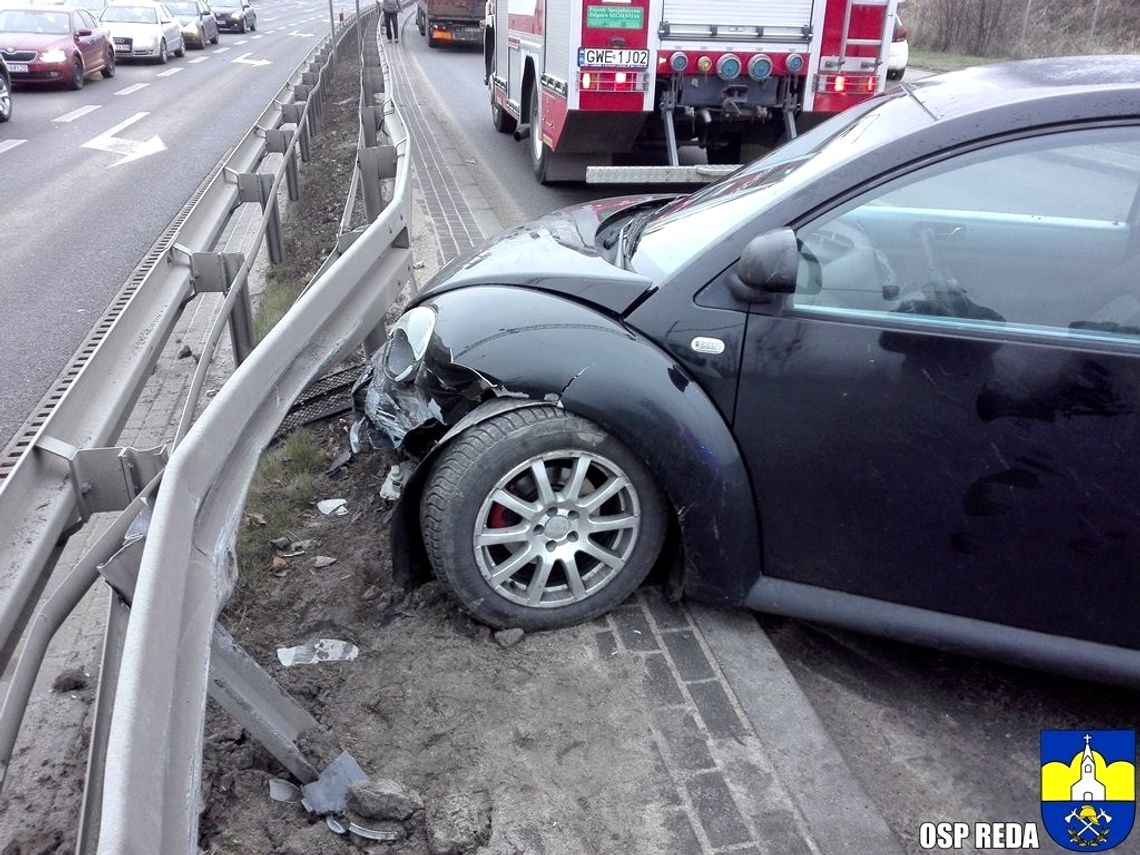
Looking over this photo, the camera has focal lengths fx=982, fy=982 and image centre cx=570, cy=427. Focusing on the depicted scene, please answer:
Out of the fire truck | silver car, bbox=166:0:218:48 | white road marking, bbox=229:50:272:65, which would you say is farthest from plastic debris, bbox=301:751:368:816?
silver car, bbox=166:0:218:48

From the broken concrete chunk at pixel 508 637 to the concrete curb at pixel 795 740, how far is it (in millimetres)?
626

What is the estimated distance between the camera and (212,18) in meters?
32.8

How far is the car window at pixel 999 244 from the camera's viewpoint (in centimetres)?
279

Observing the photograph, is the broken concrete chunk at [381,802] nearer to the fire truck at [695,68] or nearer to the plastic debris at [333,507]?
the plastic debris at [333,507]

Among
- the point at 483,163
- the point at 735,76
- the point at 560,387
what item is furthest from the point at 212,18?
the point at 560,387

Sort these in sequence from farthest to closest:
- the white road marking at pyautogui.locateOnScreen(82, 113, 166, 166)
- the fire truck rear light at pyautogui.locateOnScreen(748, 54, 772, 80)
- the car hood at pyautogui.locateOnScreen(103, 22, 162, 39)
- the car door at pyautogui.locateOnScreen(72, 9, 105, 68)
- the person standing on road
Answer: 1. the person standing on road
2. the car hood at pyautogui.locateOnScreen(103, 22, 162, 39)
3. the car door at pyautogui.locateOnScreen(72, 9, 105, 68)
4. the white road marking at pyautogui.locateOnScreen(82, 113, 166, 166)
5. the fire truck rear light at pyautogui.locateOnScreen(748, 54, 772, 80)

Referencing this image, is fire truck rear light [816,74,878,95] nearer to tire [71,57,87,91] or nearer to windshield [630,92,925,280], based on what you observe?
windshield [630,92,925,280]

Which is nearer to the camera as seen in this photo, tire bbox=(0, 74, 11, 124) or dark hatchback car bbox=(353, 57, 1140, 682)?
dark hatchback car bbox=(353, 57, 1140, 682)

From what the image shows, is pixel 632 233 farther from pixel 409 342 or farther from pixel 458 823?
pixel 458 823

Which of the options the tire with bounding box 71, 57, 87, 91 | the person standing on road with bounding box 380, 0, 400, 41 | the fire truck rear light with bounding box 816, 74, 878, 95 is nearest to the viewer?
the fire truck rear light with bounding box 816, 74, 878, 95

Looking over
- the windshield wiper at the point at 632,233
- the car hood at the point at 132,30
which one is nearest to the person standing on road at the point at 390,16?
the car hood at the point at 132,30

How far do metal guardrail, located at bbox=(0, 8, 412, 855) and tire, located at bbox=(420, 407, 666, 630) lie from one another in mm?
616

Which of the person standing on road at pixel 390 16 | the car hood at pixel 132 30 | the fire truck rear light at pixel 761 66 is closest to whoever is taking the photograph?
the fire truck rear light at pixel 761 66

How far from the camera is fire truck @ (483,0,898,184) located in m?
8.81
